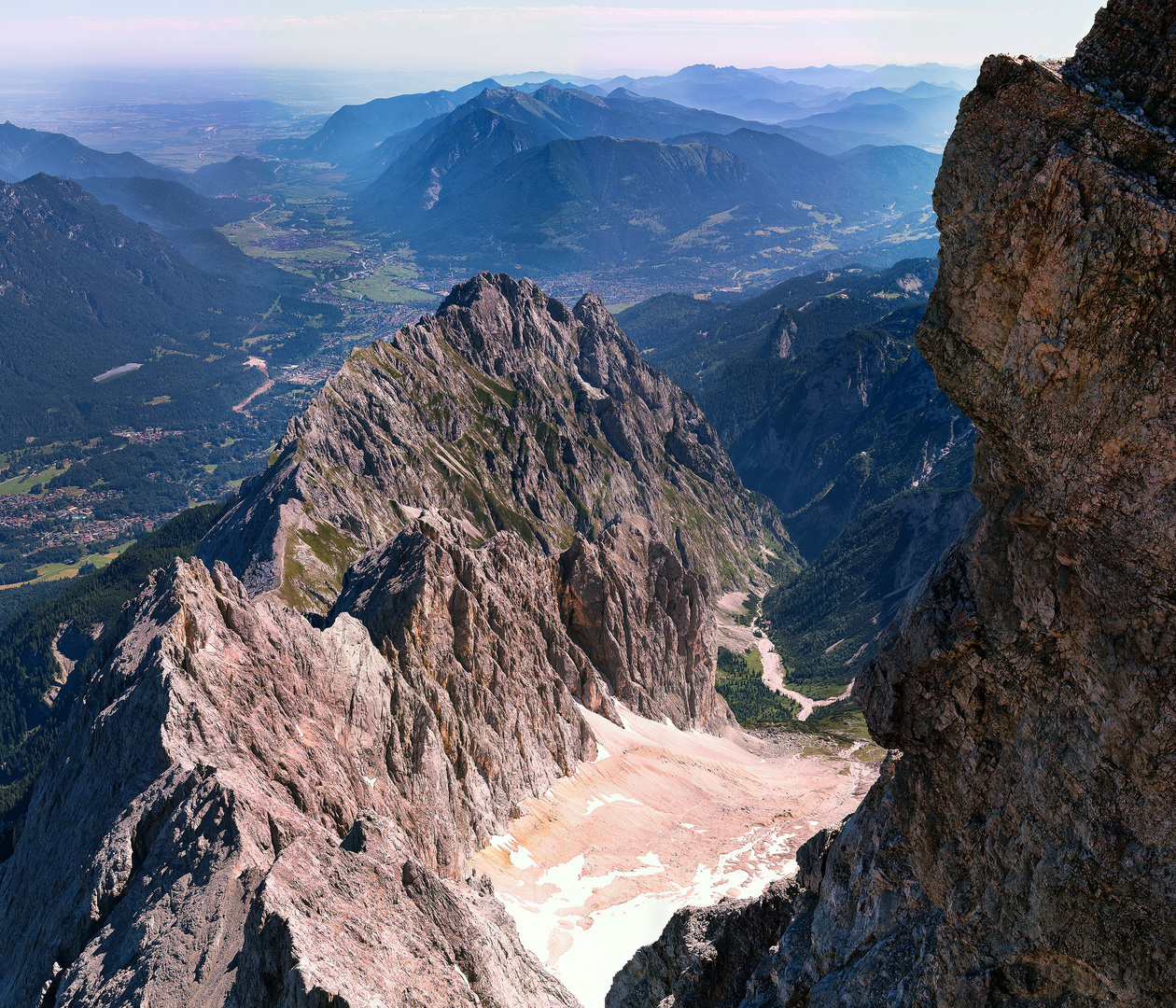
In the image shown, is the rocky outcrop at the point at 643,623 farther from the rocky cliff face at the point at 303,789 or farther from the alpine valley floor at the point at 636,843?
the alpine valley floor at the point at 636,843

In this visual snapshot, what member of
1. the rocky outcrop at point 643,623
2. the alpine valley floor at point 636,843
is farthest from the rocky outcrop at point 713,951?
the rocky outcrop at point 643,623

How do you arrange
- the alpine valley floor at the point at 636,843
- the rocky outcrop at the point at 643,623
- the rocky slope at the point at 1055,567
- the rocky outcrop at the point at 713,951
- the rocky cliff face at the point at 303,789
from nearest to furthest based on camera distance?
the rocky slope at the point at 1055,567
the rocky cliff face at the point at 303,789
the rocky outcrop at the point at 713,951
the alpine valley floor at the point at 636,843
the rocky outcrop at the point at 643,623

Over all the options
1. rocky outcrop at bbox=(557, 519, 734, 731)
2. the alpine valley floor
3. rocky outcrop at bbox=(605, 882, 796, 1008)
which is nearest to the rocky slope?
rocky outcrop at bbox=(605, 882, 796, 1008)

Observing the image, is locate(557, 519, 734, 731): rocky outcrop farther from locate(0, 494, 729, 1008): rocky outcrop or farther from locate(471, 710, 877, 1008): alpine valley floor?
locate(0, 494, 729, 1008): rocky outcrop

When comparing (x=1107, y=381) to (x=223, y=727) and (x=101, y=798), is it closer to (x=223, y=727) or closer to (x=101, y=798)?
(x=223, y=727)

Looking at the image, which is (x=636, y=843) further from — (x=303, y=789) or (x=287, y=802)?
(x=287, y=802)

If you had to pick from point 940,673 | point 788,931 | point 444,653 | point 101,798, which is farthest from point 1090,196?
point 444,653

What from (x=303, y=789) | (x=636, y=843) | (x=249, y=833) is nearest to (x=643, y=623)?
(x=636, y=843)

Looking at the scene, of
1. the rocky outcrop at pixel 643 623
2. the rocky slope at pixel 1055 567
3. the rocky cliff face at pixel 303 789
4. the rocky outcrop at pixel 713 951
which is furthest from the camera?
the rocky outcrop at pixel 643 623
